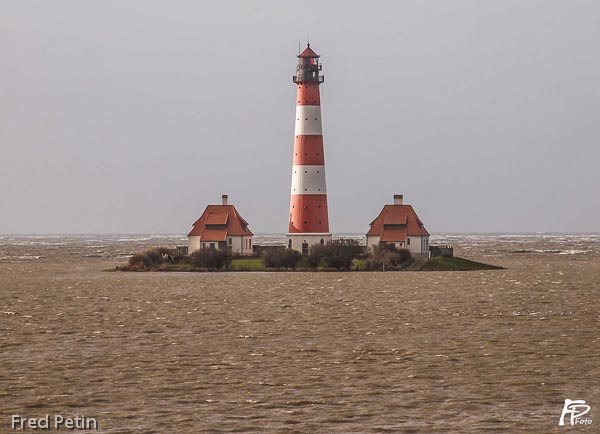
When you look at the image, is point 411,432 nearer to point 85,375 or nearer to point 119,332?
point 85,375

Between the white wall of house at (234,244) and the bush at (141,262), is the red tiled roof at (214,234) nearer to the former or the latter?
the white wall of house at (234,244)

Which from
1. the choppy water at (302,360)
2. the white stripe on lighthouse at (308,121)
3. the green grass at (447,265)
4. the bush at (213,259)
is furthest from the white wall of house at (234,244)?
the choppy water at (302,360)

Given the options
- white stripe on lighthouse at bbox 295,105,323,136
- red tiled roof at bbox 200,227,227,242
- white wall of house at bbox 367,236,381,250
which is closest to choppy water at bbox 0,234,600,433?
white stripe on lighthouse at bbox 295,105,323,136

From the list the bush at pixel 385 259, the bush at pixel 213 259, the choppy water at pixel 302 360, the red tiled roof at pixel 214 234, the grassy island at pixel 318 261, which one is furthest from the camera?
the red tiled roof at pixel 214 234

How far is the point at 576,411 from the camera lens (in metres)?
20.9

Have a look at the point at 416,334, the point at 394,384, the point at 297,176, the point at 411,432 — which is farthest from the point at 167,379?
the point at 297,176

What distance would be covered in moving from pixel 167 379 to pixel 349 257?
4944 centimetres

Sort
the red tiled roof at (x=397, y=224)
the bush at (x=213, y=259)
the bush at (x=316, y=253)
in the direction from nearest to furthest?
the bush at (x=316, y=253), the bush at (x=213, y=259), the red tiled roof at (x=397, y=224)

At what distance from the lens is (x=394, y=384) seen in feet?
79.4

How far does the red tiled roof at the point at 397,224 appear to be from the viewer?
7650cm

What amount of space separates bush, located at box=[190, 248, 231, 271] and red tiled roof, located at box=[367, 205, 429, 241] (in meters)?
9.90

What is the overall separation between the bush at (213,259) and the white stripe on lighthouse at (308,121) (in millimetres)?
9894

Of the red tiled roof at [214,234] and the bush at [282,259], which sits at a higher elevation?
the red tiled roof at [214,234]

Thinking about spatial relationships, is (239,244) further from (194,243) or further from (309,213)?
(309,213)
